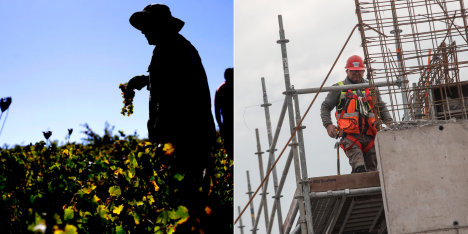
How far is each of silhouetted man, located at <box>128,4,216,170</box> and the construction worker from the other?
232 centimetres

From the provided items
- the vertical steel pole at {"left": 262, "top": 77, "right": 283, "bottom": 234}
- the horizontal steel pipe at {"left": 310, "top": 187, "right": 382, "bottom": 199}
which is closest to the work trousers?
the horizontal steel pipe at {"left": 310, "top": 187, "right": 382, "bottom": 199}

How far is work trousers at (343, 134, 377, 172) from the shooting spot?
19.4ft

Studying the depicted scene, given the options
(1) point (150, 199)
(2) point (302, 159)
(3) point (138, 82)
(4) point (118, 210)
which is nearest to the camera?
(4) point (118, 210)

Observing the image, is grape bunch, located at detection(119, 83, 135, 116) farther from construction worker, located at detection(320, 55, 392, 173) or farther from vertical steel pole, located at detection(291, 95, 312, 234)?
construction worker, located at detection(320, 55, 392, 173)

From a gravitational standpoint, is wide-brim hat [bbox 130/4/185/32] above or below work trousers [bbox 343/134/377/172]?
above

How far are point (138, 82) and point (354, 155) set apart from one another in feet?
9.04

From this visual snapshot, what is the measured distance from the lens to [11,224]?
11.0 feet

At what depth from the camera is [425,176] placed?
431 centimetres

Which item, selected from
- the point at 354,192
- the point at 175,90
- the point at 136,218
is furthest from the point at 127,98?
the point at 354,192

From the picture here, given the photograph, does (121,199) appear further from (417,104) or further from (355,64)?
(355,64)

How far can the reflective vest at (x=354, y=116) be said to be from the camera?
6.04m

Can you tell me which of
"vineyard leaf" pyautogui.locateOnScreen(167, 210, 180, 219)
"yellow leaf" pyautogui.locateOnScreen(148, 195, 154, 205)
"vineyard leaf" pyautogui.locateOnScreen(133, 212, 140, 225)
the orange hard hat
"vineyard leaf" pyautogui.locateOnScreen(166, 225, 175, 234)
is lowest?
"vineyard leaf" pyautogui.locateOnScreen(166, 225, 175, 234)

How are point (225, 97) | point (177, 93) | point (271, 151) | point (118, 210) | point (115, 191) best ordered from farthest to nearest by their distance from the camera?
point (271, 151) → point (225, 97) → point (177, 93) → point (115, 191) → point (118, 210)

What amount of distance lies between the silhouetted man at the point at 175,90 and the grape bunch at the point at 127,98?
78 centimetres
